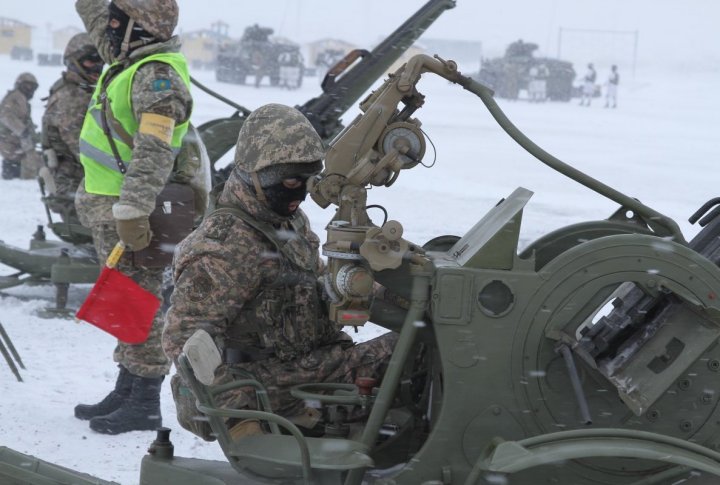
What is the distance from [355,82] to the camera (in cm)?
873

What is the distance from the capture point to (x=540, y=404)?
11.3 ft

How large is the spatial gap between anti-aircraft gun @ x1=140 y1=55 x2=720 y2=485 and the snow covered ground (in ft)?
6.30

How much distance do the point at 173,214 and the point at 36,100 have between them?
69.4 feet

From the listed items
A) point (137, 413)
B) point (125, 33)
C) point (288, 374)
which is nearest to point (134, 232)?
point (137, 413)

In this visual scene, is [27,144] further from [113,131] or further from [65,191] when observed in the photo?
[113,131]

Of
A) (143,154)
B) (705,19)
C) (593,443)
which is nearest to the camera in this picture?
(593,443)

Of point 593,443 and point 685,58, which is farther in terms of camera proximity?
point 685,58

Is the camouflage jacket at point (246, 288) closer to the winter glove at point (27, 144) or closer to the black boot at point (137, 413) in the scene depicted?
the black boot at point (137, 413)

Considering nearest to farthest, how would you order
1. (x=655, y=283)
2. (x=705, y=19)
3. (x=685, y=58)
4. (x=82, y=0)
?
(x=655, y=283)
(x=82, y=0)
(x=685, y=58)
(x=705, y=19)

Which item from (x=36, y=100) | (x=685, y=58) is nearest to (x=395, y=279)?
(x=36, y=100)

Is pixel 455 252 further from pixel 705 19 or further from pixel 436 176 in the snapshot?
pixel 705 19

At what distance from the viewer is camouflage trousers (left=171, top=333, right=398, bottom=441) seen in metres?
Answer: 3.81

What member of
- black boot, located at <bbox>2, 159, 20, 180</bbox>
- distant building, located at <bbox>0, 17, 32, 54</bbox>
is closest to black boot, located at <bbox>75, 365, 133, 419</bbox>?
black boot, located at <bbox>2, 159, 20, 180</bbox>

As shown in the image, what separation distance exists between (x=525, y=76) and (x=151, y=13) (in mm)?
30235
